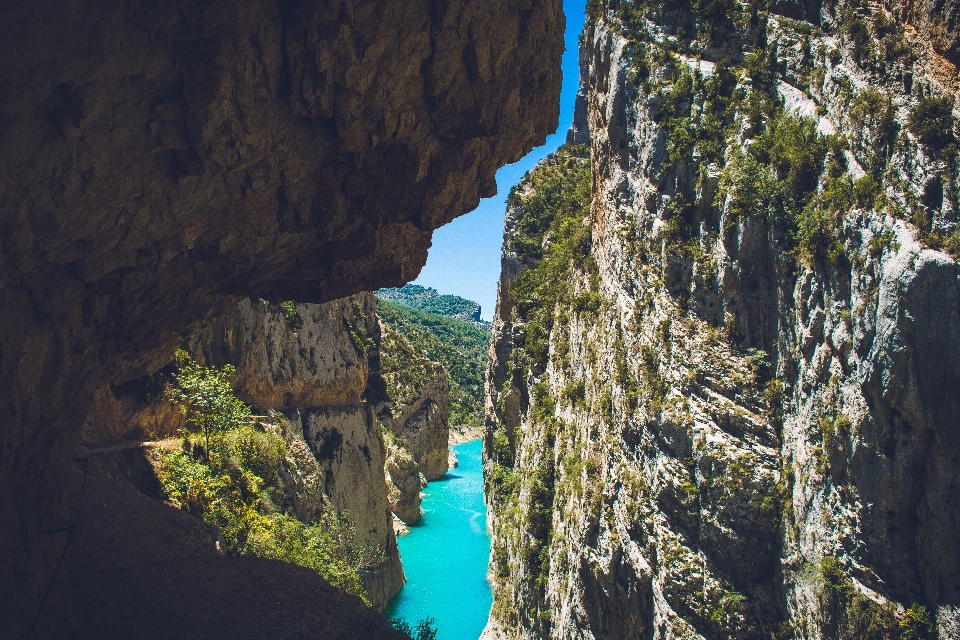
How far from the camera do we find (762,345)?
64.9ft

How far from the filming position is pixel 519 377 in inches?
1834

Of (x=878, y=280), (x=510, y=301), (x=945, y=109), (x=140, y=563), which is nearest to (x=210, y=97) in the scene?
(x=140, y=563)

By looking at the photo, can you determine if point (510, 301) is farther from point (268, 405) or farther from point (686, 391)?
point (686, 391)

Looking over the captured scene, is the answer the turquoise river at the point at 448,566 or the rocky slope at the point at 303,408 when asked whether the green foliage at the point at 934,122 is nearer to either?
the rocky slope at the point at 303,408

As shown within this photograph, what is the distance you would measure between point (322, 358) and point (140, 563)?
22.2 metres

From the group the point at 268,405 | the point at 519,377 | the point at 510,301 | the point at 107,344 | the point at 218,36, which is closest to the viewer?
the point at 218,36

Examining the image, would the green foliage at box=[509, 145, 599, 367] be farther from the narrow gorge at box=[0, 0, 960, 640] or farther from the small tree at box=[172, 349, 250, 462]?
the small tree at box=[172, 349, 250, 462]

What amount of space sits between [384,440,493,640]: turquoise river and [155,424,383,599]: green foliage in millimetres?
10213

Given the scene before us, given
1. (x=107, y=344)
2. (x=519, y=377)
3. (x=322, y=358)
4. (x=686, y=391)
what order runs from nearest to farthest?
1. (x=107, y=344)
2. (x=686, y=391)
3. (x=322, y=358)
4. (x=519, y=377)

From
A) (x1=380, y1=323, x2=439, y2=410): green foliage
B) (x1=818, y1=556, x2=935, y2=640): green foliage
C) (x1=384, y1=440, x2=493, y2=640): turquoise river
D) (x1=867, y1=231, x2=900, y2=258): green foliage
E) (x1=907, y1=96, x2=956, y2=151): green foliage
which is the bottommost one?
(x1=384, y1=440, x2=493, y2=640): turquoise river

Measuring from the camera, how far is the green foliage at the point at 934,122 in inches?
585

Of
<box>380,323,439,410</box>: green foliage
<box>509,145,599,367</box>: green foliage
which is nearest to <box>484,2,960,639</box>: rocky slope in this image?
<box>509,145,599,367</box>: green foliage

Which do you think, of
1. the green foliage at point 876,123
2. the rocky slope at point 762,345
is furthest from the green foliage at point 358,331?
the green foliage at point 876,123

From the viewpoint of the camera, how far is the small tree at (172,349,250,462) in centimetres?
2045
